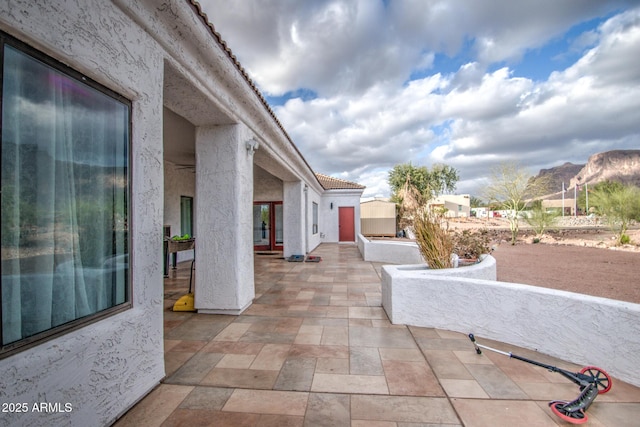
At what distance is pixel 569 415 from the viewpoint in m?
2.13

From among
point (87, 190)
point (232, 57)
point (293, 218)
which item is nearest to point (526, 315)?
point (87, 190)

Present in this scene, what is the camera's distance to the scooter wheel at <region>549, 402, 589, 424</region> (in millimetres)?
2080

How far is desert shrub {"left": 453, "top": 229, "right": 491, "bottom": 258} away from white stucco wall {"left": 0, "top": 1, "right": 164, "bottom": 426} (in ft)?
18.9

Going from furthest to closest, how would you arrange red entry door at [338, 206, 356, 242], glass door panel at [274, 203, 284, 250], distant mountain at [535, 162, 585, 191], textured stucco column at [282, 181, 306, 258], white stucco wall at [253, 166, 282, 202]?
1. distant mountain at [535, 162, 585, 191]
2. red entry door at [338, 206, 356, 242]
3. glass door panel at [274, 203, 284, 250]
4. white stucco wall at [253, 166, 282, 202]
5. textured stucco column at [282, 181, 306, 258]

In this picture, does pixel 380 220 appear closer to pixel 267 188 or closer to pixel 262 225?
pixel 262 225

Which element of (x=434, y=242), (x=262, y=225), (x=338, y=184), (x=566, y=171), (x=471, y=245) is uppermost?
(x=566, y=171)

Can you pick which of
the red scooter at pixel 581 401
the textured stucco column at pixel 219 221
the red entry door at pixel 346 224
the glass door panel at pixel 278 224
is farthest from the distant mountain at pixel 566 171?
the textured stucco column at pixel 219 221

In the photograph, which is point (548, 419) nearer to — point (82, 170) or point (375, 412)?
point (375, 412)

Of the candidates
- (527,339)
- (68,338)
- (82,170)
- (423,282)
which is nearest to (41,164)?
(82,170)

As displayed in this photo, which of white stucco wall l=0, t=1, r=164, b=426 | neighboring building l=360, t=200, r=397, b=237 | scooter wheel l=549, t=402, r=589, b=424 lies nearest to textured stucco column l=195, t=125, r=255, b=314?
white stucco wall l=0, t=1, r=164, b=426

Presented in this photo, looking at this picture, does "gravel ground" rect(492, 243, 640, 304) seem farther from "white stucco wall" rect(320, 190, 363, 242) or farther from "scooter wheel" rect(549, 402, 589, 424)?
"white stucco wall" rect(320, 190, 363, 242)

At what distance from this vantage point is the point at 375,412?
228 cm

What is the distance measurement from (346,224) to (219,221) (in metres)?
13.1

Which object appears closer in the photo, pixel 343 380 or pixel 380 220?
pixel 343 380
